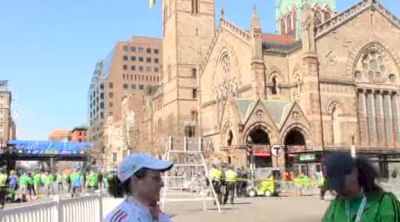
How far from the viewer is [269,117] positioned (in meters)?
48.3

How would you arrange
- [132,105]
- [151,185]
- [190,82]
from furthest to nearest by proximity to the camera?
[132,105] < [190,82] < [151,185]

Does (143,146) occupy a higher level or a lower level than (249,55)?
lower

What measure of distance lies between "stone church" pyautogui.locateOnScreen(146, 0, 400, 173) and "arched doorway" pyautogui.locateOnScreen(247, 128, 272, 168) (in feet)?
0.30

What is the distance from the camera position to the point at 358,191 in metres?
3.85

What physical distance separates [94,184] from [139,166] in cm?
3229

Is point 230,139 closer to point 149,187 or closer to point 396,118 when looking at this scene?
point 396,118

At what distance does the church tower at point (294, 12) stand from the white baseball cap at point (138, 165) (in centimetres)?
8072

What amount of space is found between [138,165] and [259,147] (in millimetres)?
44492

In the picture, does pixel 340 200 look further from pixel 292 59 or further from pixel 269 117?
pixel 292 59

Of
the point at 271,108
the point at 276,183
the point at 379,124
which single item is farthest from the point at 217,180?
the point at 379,124

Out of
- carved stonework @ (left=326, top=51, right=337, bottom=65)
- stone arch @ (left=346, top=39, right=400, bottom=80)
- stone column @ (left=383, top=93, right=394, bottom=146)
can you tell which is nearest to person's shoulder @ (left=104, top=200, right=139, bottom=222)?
carved stonework @ (left=326, top=51, right=337, bottom=65)

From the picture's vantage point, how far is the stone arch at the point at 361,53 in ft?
177

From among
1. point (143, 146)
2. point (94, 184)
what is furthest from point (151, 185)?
point (143, 146)

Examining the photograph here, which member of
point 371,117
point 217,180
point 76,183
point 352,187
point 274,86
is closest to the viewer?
point 352,187
